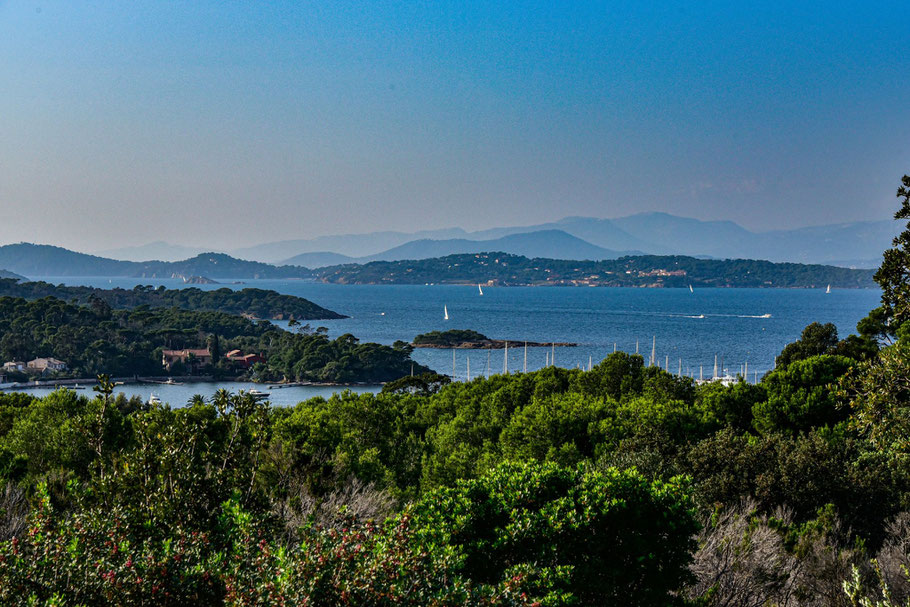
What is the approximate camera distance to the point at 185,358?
93125 millimetres

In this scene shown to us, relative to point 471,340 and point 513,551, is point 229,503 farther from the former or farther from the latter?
point 471,340

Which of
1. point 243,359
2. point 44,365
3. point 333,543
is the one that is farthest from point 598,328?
point 333,543

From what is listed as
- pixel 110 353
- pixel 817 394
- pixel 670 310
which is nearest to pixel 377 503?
pixel 817 394

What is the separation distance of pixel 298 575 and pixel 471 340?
363ft

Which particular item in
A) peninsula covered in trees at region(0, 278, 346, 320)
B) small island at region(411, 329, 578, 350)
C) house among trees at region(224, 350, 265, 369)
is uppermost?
peninsula covered in trees at region(0, 278, 346, 320)

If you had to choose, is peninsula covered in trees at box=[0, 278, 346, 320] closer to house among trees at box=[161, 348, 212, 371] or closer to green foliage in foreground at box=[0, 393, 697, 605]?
house among trees at box=[161, 348, 212, 371]

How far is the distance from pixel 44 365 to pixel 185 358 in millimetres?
15955

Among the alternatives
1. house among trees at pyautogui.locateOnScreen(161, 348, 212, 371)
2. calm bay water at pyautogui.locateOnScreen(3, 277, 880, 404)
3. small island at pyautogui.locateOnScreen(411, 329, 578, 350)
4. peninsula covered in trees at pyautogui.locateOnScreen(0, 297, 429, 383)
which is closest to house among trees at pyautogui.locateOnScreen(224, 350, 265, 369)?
peninsula covered in trees at pyautogui.locateOnScreen(0, 297, 429, 383)

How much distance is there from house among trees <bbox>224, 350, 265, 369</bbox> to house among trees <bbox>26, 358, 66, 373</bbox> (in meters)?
19.7

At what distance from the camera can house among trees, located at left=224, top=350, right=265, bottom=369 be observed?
9475 cm

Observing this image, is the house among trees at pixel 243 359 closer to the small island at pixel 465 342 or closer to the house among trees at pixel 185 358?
the house among trees at pixel 185 358

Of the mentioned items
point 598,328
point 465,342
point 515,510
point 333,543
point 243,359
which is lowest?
point 243,359

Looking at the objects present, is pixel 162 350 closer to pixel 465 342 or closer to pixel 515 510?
pixel 465 342

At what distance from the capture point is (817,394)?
68.7ft
